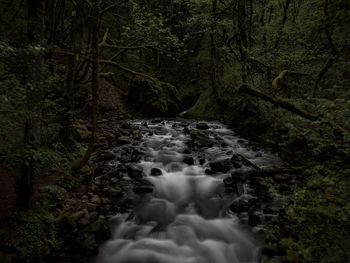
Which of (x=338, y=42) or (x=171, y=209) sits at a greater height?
(x=338, y=42)

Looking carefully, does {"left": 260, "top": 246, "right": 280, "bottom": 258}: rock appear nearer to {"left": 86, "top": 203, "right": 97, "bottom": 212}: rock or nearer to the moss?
{"left": 86, "top": 203, "right": 97, "bottom": 212}: rock

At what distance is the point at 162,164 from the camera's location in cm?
1120

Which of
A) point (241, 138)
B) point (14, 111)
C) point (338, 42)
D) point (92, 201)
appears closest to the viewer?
point (14, 111)

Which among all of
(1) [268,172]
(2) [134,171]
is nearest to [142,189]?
(2) [134,171]

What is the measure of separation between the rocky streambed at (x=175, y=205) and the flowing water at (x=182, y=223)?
0.07 ft

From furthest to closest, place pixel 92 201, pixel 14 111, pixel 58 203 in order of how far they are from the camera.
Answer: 1. pixel 92 201
2. pixel 58 203
3. pixel 14 111

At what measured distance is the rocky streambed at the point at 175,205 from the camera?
6.93 metres

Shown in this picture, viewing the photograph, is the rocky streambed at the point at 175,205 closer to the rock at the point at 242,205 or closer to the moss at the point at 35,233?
the rock at the point at 242,205

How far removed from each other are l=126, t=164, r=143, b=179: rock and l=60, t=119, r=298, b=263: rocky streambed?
32mm

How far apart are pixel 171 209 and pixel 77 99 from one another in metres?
8.83

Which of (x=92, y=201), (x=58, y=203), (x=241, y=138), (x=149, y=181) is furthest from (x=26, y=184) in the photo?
(x=241, y=138)

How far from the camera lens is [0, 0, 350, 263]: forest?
19.2 ft

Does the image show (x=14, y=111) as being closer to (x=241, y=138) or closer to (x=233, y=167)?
(x=233, y=167)

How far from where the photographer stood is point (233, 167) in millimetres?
10570
